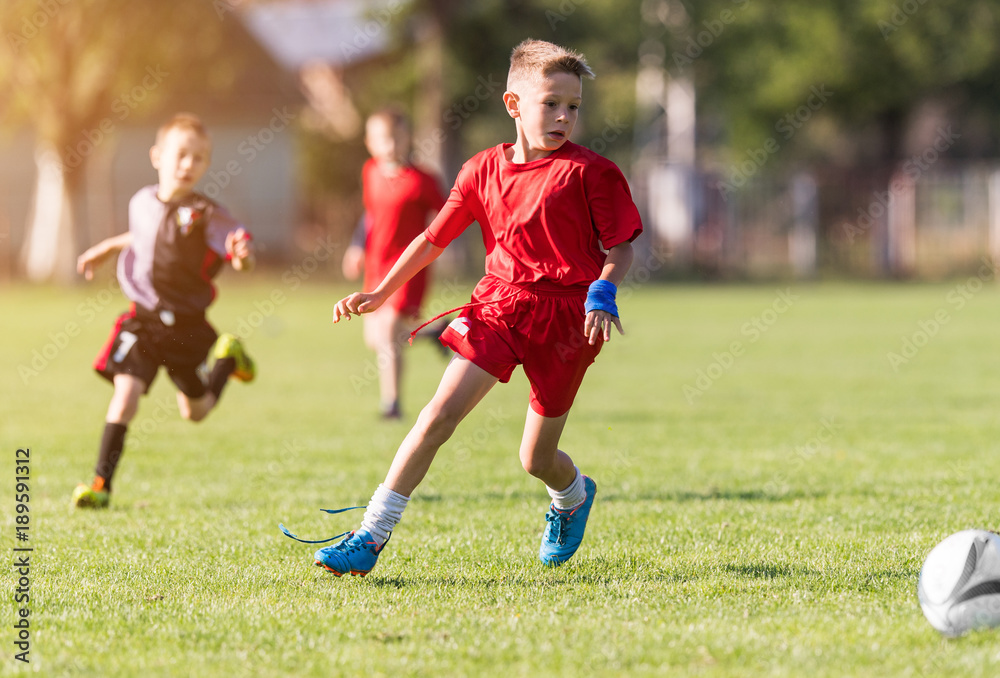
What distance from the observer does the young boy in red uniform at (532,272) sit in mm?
4414

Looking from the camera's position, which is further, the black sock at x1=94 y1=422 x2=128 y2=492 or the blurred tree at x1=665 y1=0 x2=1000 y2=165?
the blurred tree at x1=665 y1=0 x2=1000 y2=165

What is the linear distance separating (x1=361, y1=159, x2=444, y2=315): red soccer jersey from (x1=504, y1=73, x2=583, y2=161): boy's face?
188 inches

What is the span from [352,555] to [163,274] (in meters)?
2.25

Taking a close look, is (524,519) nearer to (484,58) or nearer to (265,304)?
(265,304)

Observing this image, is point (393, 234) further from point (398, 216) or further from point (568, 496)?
point (568, 496)

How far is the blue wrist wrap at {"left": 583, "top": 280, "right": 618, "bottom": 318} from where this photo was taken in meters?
4.20

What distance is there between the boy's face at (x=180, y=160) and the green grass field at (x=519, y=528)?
5.16ft
